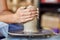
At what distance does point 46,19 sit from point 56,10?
0.23 m

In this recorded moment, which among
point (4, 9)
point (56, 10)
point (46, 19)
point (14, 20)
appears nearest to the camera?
point (14, 20)

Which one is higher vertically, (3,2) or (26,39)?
(3,2)

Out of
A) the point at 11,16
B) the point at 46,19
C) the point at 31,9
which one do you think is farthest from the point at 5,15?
the point at 46,19

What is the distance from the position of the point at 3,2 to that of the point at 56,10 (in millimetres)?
→ 1259

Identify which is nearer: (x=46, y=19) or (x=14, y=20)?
(x=14, y=20)

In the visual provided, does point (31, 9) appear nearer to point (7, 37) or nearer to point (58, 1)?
point (7, 37)

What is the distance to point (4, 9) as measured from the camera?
995mm

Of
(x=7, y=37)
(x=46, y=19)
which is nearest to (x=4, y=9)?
(x=7, y=37)

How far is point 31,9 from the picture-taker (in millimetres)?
829

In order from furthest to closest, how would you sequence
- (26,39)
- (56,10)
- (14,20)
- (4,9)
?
(56,10), (4,9), (14,20), (26,39)

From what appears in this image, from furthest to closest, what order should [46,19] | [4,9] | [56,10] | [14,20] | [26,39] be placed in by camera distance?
[56,10], [46,19], [4,9], [14,20], [26,39]

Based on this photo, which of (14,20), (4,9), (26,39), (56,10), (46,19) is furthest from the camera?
(56,10)

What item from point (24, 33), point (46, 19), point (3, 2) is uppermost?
point (3, 2)

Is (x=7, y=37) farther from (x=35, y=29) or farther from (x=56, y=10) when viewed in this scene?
(x=56, y=10)
